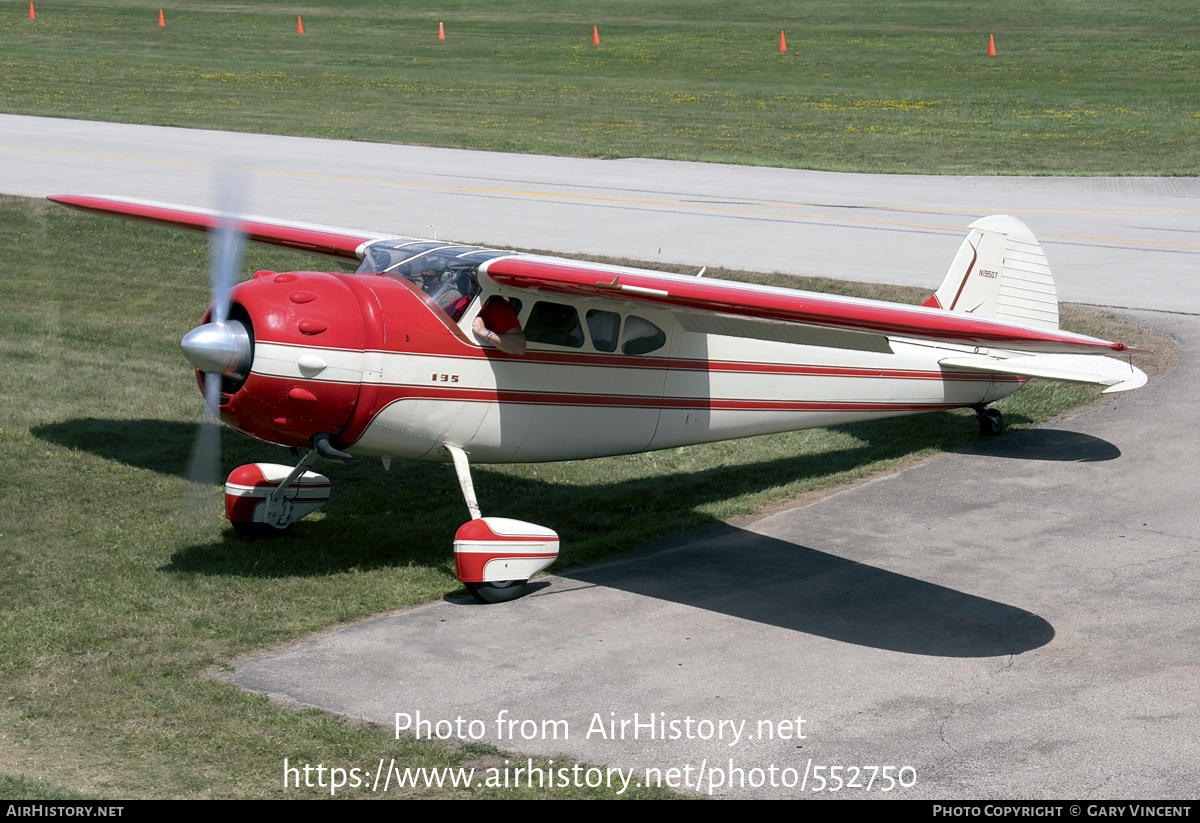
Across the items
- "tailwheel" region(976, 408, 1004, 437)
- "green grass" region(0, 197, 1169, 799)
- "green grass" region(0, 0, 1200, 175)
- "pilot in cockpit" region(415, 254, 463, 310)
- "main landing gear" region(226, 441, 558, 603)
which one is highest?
"green grass" region(0, 0, 1200, 175)

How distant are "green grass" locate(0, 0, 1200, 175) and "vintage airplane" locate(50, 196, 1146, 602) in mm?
19613

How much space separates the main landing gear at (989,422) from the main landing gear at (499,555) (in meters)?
5.88

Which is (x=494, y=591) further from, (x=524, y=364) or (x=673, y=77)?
(x=673, y=77)

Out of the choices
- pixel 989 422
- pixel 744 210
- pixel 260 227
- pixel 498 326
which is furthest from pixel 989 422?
pixel 744 210

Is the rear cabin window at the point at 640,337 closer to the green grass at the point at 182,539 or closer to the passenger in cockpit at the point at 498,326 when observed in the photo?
the passenger in cockpit at the point at 498,326

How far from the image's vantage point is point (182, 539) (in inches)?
404

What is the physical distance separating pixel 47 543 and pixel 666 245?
12.8 metres

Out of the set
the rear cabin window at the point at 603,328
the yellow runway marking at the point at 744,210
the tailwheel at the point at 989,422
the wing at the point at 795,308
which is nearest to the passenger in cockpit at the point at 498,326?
the wing at the point at 795,308

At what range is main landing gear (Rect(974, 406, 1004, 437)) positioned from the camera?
43.4ft

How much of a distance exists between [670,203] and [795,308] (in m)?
16.7

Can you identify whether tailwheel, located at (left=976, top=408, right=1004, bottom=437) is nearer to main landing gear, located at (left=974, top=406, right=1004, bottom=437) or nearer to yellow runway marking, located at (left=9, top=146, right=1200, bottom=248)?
main landing gear, located at (left=974, top=406, right=1004, bottom=437)

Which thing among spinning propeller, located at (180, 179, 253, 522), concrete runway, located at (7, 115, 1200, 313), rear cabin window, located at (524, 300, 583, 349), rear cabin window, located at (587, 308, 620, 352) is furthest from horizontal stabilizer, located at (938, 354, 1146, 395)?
spinning propeller, located at (180, 179, 253, 522)

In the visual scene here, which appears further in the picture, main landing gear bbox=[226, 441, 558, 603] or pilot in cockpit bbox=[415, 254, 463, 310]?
pilot in cockpit bbox=[415, 254, 463, 310]

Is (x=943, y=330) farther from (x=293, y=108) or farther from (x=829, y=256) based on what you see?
(x=293, y=108)
